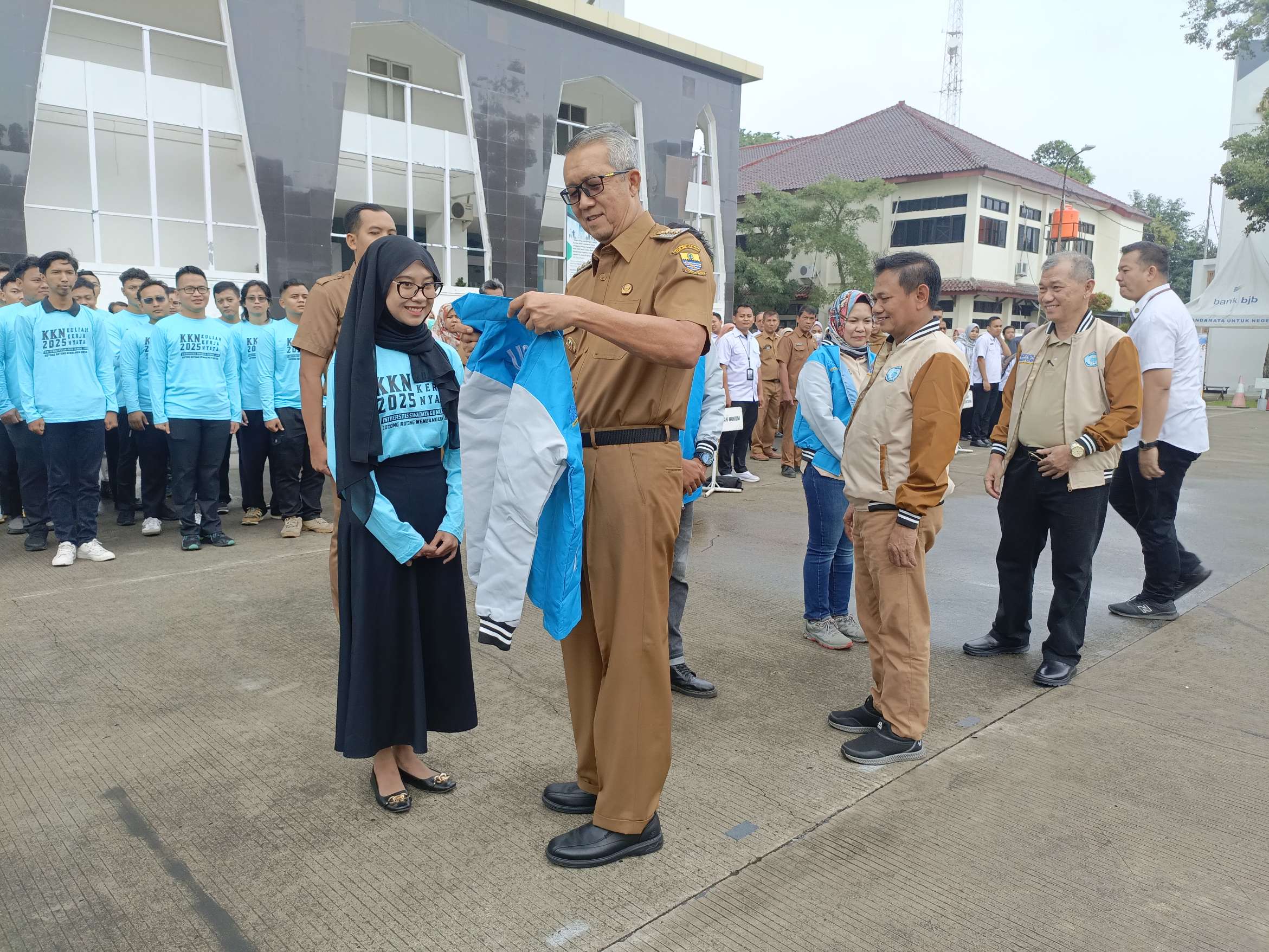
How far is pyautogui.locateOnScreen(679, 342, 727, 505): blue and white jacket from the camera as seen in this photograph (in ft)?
12.6

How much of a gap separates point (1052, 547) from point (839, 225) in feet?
98.6

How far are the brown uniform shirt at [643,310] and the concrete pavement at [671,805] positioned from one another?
54.1 inches

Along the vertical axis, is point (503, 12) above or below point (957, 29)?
below

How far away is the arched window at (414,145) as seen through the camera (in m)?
16.2

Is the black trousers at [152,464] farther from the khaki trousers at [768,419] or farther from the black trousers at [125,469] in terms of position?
the khaki trousers at [768,419]

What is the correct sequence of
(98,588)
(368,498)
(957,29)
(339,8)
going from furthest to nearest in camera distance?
(957,29) < (339,8) < (98,588) < (368,498)

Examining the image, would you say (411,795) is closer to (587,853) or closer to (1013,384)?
(587,853)

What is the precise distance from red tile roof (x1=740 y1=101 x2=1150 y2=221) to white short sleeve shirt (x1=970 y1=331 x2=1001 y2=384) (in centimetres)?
2369

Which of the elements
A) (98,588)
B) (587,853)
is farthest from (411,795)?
(98,588)

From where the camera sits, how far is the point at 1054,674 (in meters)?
4.12

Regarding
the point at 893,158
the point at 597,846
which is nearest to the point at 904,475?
the point at 597,846

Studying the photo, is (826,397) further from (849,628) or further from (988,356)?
(988,356)

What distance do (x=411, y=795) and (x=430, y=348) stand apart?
157 cm

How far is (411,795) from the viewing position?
120 inches
